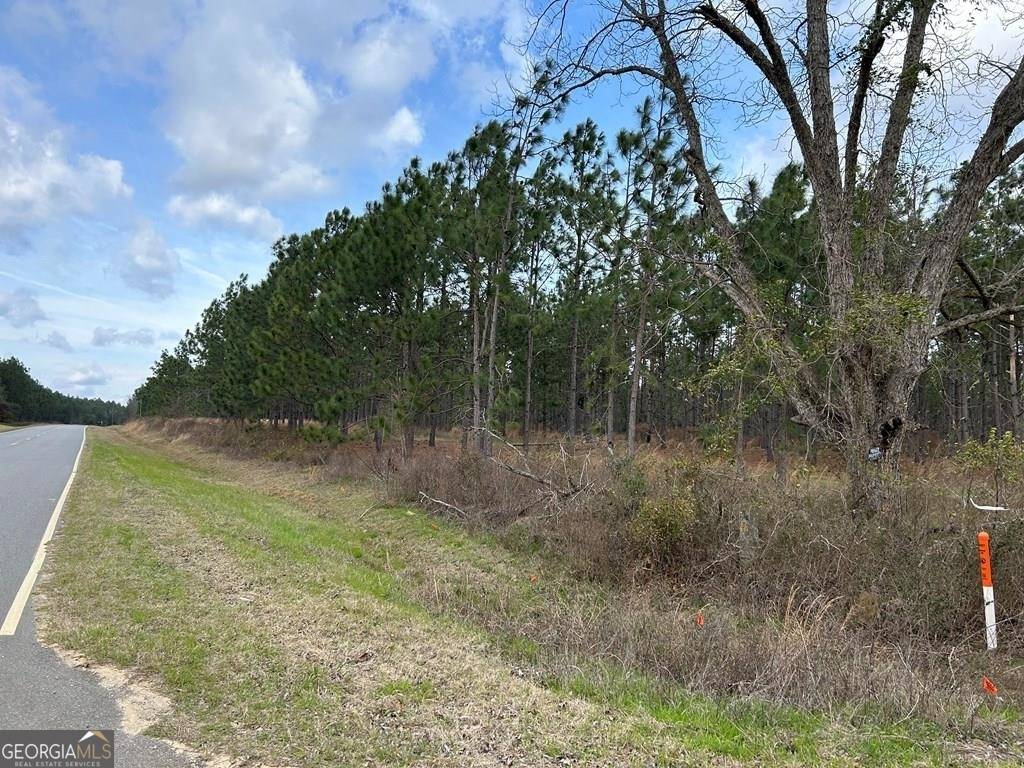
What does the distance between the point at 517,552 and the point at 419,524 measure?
8.35 ft

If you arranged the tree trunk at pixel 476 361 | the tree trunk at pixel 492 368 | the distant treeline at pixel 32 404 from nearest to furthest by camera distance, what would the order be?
the tree trunk at pixel 492 368, the tree trunk at pixel 476 361, the distant treeline at pixel 32 404

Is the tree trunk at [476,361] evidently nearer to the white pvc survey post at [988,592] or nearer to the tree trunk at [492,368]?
the tree trunk at [492,368]

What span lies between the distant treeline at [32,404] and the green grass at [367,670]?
305ft

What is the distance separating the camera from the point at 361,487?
1470 cm

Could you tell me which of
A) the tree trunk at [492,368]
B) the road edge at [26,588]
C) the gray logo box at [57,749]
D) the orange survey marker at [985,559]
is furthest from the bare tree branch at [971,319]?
the road edge at [26,588]

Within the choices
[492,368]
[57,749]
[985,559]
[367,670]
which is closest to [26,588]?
[57,749]

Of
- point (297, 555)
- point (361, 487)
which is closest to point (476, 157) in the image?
point (361, 487)

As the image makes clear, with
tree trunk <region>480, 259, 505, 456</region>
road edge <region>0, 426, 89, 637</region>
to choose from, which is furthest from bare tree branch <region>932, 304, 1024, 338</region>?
road edge <region>0, 426, 89, 637</region>

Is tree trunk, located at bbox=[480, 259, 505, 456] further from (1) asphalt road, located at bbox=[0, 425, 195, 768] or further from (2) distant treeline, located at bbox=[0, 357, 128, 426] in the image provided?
(2) distant treeline, located at bbox=[0, 357, 128, 426]

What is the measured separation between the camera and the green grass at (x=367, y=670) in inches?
124

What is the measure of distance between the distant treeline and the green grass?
92.9 metres

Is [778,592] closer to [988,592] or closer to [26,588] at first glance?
[988,592]

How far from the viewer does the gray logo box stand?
3.00 meters

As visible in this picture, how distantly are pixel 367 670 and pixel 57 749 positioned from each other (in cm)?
167
